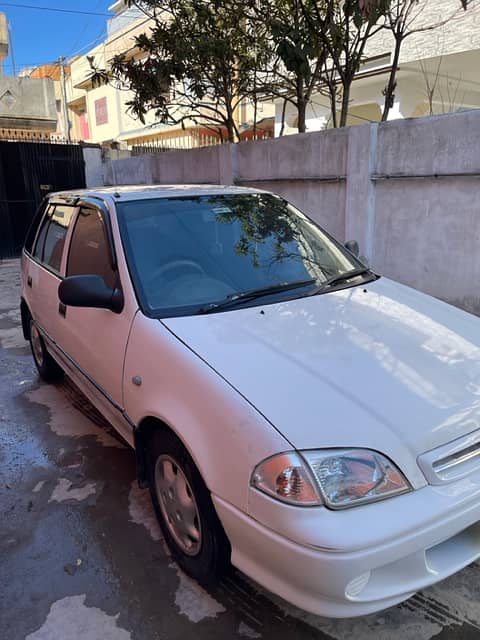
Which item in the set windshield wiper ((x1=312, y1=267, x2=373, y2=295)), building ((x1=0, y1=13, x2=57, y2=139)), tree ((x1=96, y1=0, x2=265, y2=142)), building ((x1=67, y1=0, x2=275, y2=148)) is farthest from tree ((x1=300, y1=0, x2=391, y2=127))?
building ((x1=0, y1=13, x2=57, y2=139))

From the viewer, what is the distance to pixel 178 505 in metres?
2.19

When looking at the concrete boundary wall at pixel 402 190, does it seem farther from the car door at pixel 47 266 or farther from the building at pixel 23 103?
the building at pixel 23 103

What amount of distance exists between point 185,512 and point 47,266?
96.1 inches

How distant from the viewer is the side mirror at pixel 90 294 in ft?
8.18

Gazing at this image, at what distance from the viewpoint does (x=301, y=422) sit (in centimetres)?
168

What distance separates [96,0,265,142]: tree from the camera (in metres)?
7.29

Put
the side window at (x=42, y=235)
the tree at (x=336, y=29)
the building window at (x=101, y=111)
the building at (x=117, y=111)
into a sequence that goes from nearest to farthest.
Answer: the side window at (x=42, y=235) → the tree at (x=336, y=29) → the building at (x=117, y=111) → the building window at (x=101, y=111)

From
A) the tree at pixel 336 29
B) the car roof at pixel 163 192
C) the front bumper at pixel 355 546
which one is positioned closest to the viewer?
the front bumper at pixel 355 546

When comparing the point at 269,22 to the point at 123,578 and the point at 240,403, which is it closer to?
the point at 240,403


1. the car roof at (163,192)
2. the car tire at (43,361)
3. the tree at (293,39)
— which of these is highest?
the tree at (293,39)

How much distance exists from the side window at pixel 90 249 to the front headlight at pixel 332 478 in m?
1.48

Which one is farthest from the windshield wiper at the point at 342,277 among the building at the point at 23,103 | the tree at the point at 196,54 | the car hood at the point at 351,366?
the building at the point at 23,103

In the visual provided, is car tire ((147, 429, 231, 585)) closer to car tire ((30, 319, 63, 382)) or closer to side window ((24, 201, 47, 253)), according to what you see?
car tire ((30, 319, 63, 382))

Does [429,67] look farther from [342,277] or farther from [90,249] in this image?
[90,249]
